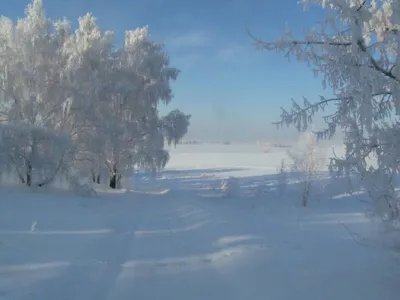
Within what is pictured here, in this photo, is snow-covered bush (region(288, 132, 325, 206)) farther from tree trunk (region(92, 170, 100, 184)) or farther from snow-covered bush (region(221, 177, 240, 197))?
tree trunk (region(92, 170, 100, 184))

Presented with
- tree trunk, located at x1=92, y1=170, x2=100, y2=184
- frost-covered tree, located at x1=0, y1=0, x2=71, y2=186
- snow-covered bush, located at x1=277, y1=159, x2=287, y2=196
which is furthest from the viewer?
snow-covered bush, located at x1=277, y1=159, x2=287, y2=196

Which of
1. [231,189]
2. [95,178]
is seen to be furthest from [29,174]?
[231,189]

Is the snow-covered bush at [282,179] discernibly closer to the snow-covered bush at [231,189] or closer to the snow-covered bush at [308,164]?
the snow-covered bush at [308,164]

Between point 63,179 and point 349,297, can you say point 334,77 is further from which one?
point 63,179

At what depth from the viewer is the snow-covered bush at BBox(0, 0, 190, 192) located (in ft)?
55.1

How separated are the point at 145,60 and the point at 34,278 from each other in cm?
1770

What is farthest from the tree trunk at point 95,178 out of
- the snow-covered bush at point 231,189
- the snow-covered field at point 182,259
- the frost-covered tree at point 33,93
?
the snow-covered field at point 182,259

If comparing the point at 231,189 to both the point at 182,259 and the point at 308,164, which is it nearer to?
the point at 308,164

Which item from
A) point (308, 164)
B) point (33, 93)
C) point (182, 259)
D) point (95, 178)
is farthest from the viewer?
point (308, 164)

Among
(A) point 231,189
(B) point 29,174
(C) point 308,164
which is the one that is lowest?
(A) point 231,189

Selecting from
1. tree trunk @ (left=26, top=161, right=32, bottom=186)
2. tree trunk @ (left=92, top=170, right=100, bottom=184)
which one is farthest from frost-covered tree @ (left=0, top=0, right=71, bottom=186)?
tree trunk @ (left=92, top=170, right=100, bottom=184)

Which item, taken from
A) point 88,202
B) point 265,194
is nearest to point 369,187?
point 88,202

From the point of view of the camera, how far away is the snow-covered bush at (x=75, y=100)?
16.8 m

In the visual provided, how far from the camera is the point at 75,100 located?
57.9ft
